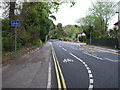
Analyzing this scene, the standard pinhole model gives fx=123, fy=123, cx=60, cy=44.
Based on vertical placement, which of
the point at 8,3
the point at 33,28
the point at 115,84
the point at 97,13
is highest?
the point at 97,13

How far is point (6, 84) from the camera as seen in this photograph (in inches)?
196

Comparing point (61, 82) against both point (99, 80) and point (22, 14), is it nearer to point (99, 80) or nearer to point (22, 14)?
point (99, 80)

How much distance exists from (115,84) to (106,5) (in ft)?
104

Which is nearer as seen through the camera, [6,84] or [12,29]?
[6,84]

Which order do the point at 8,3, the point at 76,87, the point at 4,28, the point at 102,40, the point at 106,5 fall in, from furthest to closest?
1. the point at 106,5
2. the point at 102,40
3. the point at 4,28
4. the point at 8,3
5. the point at 76,87

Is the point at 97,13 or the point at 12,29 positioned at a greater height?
the point at 97,13

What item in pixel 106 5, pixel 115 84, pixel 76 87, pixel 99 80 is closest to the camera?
pixel 76 87

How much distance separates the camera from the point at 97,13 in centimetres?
3444

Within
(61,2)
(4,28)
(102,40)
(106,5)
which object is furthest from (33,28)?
(106,5)

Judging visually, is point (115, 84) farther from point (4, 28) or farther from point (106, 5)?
point (106, 5)

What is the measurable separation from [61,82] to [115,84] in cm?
216

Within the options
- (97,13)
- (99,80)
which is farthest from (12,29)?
(97,13)

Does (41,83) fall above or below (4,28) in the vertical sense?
below

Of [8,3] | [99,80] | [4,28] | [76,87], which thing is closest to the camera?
[76,87]
